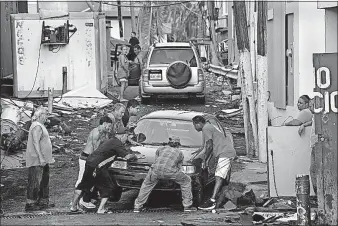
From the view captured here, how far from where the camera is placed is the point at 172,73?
79.4 ft

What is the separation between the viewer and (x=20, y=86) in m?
24.7

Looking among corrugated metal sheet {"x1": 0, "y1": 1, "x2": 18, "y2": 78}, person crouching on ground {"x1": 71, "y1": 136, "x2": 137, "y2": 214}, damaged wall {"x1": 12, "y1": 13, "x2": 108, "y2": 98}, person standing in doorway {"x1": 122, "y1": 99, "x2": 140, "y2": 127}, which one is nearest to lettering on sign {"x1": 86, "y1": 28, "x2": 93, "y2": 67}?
damaged wall {"x1": 12, "y1": 13, "x2": 108, "y2": 98}

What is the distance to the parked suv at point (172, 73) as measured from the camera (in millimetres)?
24188

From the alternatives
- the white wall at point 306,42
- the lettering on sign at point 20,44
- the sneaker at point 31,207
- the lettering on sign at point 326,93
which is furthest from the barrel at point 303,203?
the lettering on sign at point 20,44

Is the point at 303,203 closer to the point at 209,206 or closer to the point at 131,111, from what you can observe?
the point at 209,206

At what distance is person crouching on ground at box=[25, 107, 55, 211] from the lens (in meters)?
12.2

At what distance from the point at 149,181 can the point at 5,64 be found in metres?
16.2

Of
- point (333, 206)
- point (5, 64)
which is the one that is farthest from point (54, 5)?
point (333, 206)

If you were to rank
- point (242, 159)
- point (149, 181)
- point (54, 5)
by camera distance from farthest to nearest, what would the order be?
point (54, 5) < point (242, 159) < point (149, 181)

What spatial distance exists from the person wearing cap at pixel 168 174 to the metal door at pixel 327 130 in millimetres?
2755

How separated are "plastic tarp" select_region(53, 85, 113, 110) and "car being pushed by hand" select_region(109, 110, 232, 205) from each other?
9.30 meters

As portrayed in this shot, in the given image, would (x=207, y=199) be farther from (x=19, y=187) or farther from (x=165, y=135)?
(x=19, y=187)

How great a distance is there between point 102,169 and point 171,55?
13501 mm

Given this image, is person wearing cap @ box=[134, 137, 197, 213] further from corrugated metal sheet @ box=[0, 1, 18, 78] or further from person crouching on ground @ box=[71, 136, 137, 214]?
corrugated metal sheet @ box=[0, 1, 18, 78]
